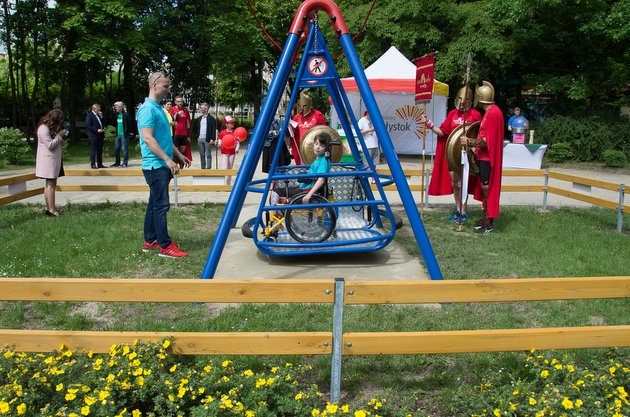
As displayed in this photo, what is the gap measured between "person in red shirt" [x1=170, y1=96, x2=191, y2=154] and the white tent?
5817 mm

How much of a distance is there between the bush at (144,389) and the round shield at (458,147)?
502 centimetres

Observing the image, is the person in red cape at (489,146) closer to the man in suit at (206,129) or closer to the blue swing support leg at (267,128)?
the blue swing support leg at (267,128)

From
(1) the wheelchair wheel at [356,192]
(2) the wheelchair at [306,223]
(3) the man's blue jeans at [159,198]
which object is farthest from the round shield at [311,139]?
(3) the man's blue jeans at [159,198]

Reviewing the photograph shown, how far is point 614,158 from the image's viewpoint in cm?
1709

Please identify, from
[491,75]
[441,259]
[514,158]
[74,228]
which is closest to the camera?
[441,259]

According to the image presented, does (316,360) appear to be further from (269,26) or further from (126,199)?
(269,26)

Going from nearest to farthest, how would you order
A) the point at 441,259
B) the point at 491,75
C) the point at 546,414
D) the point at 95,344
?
the point at 546,414, the point at 95,344, the point at 441,259, the point at 491,75

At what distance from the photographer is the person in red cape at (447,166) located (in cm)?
767

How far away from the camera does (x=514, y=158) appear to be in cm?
1684

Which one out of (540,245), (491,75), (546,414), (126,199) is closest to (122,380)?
(546,414)

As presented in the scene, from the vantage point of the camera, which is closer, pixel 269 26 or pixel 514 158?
pixel 514 158

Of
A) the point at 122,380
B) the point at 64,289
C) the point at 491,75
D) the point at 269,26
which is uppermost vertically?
the point at 269,26

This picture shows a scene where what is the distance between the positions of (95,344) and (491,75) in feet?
70.6

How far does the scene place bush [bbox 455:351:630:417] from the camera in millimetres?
2828
